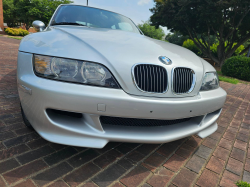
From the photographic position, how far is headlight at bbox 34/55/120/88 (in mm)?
1348

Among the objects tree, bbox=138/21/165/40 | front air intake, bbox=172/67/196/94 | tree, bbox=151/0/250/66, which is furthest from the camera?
tree, bbox=138/21/165/40

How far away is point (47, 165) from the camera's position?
4.73 ft

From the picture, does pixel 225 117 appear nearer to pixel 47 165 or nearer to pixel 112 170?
pixel 112 170

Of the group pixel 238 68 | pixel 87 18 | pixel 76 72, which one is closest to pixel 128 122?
pixel 76 72

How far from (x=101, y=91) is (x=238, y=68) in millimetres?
9214

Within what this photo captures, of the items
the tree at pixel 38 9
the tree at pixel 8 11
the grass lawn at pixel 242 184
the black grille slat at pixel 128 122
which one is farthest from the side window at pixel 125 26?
the tree at pixel 8 11

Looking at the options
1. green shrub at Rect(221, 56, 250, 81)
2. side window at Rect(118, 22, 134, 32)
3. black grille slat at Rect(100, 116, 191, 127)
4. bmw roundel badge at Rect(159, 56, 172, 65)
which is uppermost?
side window at Rect(118, 22, 134, 32)

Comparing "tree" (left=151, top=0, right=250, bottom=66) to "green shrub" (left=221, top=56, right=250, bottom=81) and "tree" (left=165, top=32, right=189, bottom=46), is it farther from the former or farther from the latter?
"tree" (left=165, top=32, right=189, bottom=46)

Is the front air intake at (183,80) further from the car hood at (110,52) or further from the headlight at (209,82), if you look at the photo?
the headlight at (209,82)

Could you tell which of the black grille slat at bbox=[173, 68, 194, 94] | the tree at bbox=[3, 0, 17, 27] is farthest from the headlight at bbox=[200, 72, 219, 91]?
the tree at bbox=[3, 0, 17, 27]

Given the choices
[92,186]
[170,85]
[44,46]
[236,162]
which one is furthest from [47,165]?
[236,162]

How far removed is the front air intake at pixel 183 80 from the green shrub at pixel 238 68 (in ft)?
27.2

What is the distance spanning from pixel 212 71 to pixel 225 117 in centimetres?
151

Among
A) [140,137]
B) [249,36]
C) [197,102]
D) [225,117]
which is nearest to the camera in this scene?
[140,137]
